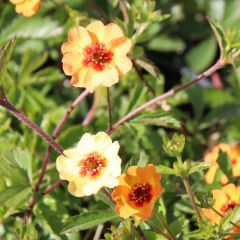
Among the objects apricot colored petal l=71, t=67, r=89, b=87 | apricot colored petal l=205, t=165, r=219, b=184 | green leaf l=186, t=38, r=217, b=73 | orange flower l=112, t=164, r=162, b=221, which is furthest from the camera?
green leaf l=186, t=38, r=217, b=73

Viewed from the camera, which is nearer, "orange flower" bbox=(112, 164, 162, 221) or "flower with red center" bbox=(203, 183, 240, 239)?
"orange flower" bbox=(112, 164, 162, 221)

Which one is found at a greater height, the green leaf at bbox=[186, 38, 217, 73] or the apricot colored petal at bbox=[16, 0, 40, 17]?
the apricot colored petal at bbox=[16, 0, 40, 17]

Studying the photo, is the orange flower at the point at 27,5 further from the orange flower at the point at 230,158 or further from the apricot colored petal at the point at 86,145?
the orange flower at the point at 230,158

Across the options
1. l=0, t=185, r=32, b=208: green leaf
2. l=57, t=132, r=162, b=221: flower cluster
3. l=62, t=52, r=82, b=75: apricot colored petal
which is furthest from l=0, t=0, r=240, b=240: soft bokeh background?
l=62, t=52, r=82, b=75: apricot colored petal

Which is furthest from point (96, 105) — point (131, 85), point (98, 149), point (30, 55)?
point (98, 149)

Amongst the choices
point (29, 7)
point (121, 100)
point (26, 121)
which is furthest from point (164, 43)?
point (26, 121)

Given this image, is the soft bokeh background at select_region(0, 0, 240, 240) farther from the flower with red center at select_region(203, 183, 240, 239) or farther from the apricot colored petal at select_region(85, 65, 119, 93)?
the apricot colored petal at select_region(85, 65, 119, 93)

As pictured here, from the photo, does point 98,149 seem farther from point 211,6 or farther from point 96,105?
point 211,6
